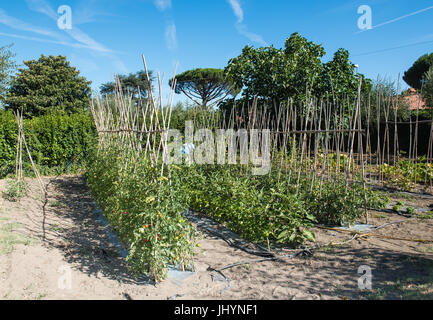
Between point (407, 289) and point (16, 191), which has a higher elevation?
point (16, 191)

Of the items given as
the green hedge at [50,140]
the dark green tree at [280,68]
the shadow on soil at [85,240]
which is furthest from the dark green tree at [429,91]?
the shadow on soil at [85,240]

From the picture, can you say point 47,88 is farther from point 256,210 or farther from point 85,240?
point 256,210

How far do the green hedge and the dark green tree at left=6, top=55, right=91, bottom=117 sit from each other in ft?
25.3

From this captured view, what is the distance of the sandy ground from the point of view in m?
2.79

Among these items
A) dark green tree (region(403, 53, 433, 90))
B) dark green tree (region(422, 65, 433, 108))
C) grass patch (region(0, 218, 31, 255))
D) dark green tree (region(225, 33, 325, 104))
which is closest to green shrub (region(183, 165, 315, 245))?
grass patch (region(0, 218, 31, 255))

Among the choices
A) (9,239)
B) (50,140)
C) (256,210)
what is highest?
(50,140)

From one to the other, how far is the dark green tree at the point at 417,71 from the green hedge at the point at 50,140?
25.3m

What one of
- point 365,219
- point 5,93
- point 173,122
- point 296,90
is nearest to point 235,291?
point 365,219

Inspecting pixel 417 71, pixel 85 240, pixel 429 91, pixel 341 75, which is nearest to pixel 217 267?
pixel 85 240

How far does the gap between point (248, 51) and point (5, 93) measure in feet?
49.0

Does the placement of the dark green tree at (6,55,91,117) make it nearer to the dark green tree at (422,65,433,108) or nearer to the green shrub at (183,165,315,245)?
the green shrub at (183,165,315,245)

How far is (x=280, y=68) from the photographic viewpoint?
898 centimetres

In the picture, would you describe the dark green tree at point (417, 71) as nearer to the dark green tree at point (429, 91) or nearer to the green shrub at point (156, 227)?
the dark green tree at point (429, 91)

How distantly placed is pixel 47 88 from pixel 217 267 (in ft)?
60.4
